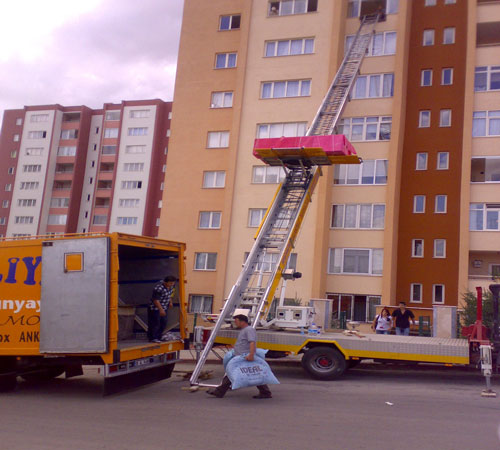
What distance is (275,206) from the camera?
50.2 feet

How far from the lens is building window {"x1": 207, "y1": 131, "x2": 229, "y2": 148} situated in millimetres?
32531

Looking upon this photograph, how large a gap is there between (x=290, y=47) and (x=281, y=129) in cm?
488

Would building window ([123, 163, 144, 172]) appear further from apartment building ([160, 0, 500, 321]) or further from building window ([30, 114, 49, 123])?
apartment building ([160, 0, 500, 321])

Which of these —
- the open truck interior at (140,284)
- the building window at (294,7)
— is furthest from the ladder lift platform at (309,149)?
the building window at (294,7)

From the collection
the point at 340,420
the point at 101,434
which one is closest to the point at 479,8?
the point at 340,420

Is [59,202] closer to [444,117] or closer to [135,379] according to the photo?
[444,117]

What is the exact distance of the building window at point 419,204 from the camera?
2991 centimetres

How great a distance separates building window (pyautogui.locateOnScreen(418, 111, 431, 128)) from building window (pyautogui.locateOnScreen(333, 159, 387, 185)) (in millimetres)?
3291

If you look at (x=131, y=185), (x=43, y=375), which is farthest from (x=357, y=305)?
(x=131, y=185)

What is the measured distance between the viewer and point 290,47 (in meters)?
32.1

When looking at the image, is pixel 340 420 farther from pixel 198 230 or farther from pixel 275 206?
pixel 198 230

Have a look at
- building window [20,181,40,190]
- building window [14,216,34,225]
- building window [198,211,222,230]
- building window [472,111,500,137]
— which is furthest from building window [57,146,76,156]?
building window [472,111,500,137]

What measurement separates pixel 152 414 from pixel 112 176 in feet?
193

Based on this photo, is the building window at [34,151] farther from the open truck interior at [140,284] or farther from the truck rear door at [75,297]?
the truck rear door at [75,297]
